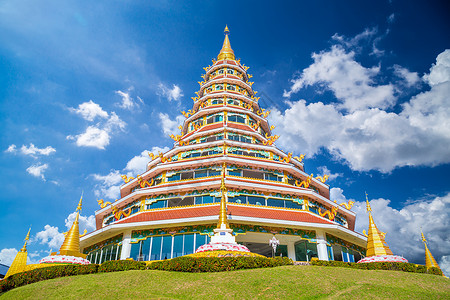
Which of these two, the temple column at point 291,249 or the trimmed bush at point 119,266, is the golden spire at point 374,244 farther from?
the trimmed bush at point 119,266

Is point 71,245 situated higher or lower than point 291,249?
lower

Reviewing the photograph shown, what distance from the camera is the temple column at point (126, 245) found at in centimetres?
2503

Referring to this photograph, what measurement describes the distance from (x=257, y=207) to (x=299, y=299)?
14.8 meters

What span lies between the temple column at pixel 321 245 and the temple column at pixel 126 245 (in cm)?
1464

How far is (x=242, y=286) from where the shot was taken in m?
13.2

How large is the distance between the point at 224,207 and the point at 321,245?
935cm

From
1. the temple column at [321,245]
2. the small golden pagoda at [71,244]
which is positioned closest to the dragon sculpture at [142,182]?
the small golden pagoda at [71,244]

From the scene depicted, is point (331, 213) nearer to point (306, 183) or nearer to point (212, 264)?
point (306, 183)

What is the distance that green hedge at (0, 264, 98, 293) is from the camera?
53.0 ft

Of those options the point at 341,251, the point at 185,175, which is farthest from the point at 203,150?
the point at 341,251

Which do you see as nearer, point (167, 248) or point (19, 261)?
point (19, 261)

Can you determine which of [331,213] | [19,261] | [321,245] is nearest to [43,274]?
[19,261]

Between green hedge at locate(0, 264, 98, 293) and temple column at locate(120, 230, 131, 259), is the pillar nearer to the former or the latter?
temple column at locate(120, 230, 131, 259)

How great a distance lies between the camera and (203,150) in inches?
1320
